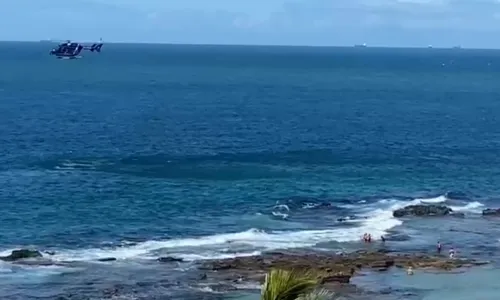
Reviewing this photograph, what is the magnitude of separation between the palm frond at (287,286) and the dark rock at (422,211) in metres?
61.4

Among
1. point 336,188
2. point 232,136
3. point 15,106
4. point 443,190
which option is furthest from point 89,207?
point 15,106

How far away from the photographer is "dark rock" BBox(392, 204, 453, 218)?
77.7 m

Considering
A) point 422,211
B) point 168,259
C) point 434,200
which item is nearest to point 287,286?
point 168,259

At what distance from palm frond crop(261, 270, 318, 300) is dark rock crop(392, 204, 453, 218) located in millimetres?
61420

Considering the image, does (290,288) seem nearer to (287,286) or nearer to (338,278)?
(287,286)

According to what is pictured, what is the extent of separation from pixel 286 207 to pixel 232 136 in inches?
1820

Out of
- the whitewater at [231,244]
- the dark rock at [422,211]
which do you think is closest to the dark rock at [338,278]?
the whitewater at [231,244]

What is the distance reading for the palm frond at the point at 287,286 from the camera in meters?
16.9

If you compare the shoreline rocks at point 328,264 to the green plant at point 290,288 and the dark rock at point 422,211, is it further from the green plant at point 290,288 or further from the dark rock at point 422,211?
the green plant at point 290,288

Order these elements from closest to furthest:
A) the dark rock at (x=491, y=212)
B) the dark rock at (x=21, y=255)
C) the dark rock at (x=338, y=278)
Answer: the dark rock at (x=338, y=278) < the dark rock at (x=21, y=255) < the dark rock at (x=491, y=212)

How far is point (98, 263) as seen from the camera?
2365 inches

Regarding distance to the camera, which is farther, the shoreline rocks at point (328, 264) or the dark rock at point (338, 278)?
the shoreline rocks at point (328, 264)

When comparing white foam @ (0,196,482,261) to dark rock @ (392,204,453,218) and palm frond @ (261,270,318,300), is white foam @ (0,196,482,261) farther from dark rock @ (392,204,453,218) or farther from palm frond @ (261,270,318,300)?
palm frond @ (261,270,318,300)

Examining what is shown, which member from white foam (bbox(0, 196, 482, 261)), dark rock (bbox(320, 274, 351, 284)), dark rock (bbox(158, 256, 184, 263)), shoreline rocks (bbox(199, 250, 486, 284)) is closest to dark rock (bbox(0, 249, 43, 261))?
white foam (bbox(0, 196, 482, 261))
